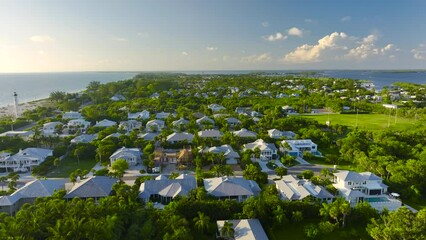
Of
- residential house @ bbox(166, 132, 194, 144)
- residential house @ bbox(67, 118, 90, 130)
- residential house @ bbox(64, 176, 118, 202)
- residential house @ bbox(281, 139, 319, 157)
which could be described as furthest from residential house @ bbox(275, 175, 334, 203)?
residential house @ bbox(67, 118, 90, 130)

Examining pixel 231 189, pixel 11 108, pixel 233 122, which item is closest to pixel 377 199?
pixel 231 189

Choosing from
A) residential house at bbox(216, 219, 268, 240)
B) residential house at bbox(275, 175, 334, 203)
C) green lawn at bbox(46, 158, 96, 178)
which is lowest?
green lawn at bbox(46, 158, 96, 178)

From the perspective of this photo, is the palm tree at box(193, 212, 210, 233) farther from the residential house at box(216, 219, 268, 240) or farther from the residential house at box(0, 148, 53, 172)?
the residential house at box(0, 148, 53, 172)

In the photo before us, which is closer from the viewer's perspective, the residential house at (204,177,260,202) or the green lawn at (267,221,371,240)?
the green lawn at (267,221,371,240)

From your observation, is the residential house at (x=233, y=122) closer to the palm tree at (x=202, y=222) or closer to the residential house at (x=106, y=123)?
the residential house at (x=106, y=123)

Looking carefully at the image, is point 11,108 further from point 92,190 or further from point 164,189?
point 164,189

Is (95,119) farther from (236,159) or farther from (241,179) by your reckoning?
(241,179)

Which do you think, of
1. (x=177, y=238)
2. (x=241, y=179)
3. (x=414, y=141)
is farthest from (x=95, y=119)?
(x=414, y=141)
